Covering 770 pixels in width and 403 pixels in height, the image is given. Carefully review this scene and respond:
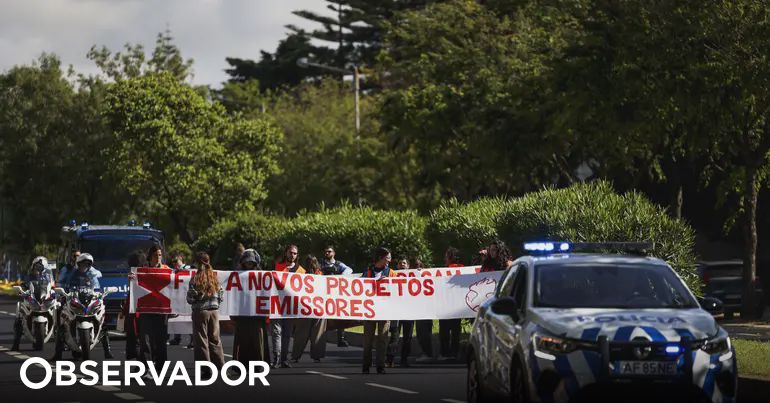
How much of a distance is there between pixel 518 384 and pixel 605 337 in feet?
3.32

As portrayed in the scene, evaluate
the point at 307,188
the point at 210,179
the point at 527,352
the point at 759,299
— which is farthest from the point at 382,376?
the point at 307,188

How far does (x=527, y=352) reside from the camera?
49.5ft

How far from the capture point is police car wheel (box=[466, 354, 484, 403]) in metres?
17.2

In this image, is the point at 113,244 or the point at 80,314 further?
the point at 113,244

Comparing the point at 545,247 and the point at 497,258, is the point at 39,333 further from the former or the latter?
A: the point at 545,247

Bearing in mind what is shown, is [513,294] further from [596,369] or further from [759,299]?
[759,299]

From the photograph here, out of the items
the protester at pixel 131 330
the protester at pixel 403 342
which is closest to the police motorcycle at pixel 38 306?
the protester at pixel 131 330

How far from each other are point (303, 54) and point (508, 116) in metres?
58.1

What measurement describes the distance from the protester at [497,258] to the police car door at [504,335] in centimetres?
893

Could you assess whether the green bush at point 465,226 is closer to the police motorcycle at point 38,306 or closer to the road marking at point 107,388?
the police motorcycle at point 38,306

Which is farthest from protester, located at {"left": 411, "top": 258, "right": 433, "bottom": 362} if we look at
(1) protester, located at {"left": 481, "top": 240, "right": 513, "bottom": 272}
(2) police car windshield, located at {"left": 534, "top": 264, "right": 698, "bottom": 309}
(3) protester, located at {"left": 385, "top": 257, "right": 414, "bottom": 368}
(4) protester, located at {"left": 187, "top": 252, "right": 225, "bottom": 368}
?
(2) police car windshield, located at {"left": 534, "top": 264, "right": 698, "bottom": 309}

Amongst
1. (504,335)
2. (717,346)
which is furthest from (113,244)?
(717,346)

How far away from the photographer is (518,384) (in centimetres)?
1536

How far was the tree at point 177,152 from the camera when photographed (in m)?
67.9
